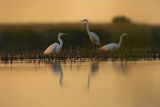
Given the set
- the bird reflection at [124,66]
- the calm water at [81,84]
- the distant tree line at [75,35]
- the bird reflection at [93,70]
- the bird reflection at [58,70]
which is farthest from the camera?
the distant tree line at [75,35]

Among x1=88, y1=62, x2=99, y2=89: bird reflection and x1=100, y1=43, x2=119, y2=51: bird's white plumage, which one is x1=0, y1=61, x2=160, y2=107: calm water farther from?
x1=100, y1=43, x2=119, y2=51: bird's white plumage

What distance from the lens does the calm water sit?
10.7 ft

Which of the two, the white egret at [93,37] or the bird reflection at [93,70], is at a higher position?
the white egret at [93,37]

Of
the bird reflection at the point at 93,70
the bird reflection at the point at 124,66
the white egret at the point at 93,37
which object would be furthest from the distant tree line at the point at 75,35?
the bird reflection at the point at 93,70

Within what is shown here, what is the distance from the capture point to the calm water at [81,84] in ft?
10.7

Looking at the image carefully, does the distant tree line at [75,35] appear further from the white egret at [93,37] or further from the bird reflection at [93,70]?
the bird reflection at [93,70]

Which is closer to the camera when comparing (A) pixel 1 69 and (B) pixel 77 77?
(B) pixel 77 77

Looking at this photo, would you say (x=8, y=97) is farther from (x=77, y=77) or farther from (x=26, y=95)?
(x=77, y=77)

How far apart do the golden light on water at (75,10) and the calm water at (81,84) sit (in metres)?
0.49

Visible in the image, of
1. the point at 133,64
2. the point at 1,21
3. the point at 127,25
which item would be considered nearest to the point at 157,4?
the point at 127,25

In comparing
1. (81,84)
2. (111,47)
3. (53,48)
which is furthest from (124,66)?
(81,84)

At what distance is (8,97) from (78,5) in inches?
75.2

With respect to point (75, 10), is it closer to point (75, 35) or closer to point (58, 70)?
point (75, 35)

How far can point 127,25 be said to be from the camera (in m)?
5.28
